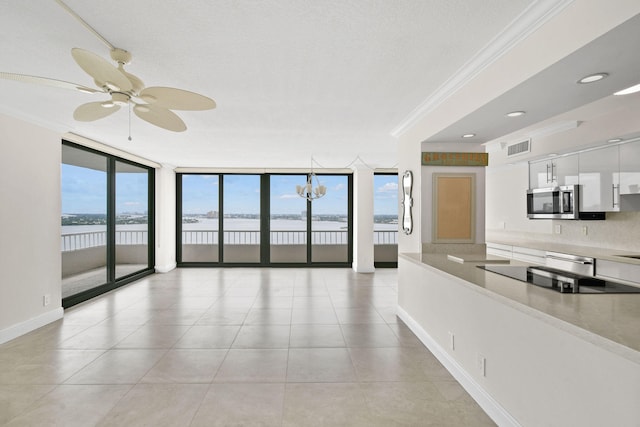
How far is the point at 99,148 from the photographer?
Result: 5.10 metres

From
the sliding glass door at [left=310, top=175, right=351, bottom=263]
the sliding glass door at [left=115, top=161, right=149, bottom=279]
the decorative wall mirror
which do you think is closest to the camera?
the decorative wall mirror

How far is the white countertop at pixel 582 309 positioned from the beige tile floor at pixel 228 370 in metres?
0.94

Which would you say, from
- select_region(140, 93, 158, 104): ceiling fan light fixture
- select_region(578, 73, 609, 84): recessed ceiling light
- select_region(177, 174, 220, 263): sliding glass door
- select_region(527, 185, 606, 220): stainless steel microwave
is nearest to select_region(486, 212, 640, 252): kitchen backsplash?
select_region(527, 185, 606, 220): stainless steel microwave

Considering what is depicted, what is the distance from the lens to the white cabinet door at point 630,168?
11.6ft

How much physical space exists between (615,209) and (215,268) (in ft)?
24.3

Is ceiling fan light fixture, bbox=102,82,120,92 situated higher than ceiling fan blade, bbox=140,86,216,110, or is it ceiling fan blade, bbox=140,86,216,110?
ceiling fan light fixture, bbox=102,82,120,92

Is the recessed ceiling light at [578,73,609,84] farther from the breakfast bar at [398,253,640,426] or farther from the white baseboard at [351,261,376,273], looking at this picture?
the white baseboard at [351,261,376,273]

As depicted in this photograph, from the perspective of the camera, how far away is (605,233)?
162 inches

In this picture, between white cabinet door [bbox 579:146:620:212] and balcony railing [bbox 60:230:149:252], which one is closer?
white cabinet door [bbox 579:146:620:212]

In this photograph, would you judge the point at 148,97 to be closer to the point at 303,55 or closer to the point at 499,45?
the point at 303,55

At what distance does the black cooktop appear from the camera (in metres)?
1.86

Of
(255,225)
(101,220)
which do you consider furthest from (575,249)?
(101,220)

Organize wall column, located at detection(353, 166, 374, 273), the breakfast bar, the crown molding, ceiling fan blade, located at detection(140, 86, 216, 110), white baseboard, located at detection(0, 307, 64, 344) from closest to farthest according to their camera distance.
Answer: the breakfast bar → the crown molding → ceiling fan blade, located at detection(140, 86, 216, 110) → white baseboard, located at detection(0, 307, 64, 344) → wall column, located at detection(353, 166, 374, 273)

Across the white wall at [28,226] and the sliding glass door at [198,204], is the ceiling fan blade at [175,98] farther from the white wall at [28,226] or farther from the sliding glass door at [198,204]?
the sliding glass door at [198,204]
